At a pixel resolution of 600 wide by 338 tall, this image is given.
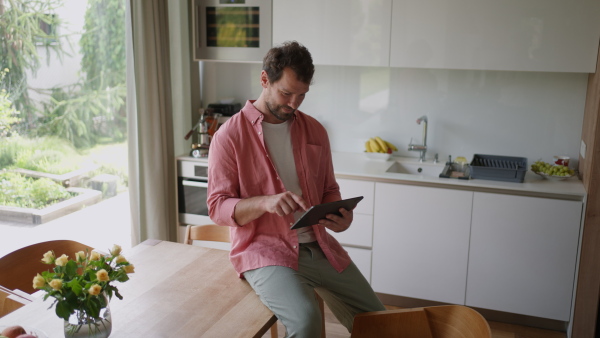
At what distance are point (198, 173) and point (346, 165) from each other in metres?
0.98

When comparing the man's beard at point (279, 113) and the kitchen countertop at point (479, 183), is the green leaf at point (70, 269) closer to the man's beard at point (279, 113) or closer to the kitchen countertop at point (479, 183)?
the man's beard at point (279, 113)

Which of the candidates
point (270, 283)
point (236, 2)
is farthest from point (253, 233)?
point (236, 2)

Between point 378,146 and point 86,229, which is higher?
point 378,146

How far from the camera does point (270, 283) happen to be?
1.95m

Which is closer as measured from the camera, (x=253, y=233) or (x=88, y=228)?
(x=253, y=233)

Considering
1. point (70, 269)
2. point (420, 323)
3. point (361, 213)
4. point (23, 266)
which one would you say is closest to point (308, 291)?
point (420, 323)

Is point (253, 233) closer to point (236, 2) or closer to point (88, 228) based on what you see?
point (88, 228)

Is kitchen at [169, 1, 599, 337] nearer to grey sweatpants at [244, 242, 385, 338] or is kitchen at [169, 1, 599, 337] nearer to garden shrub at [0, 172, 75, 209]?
garden shrub at [0, 172, 75, 209]

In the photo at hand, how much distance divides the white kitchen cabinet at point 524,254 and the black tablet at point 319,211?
137 cm

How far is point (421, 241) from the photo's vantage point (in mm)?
3307

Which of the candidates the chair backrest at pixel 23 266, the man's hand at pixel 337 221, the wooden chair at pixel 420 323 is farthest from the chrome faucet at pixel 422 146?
the chair backrest at pixel 23 266

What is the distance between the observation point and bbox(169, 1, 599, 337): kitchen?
340 cm

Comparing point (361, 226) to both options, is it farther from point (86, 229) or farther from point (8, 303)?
point (8, 303)

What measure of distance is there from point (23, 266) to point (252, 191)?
94 centimetres
